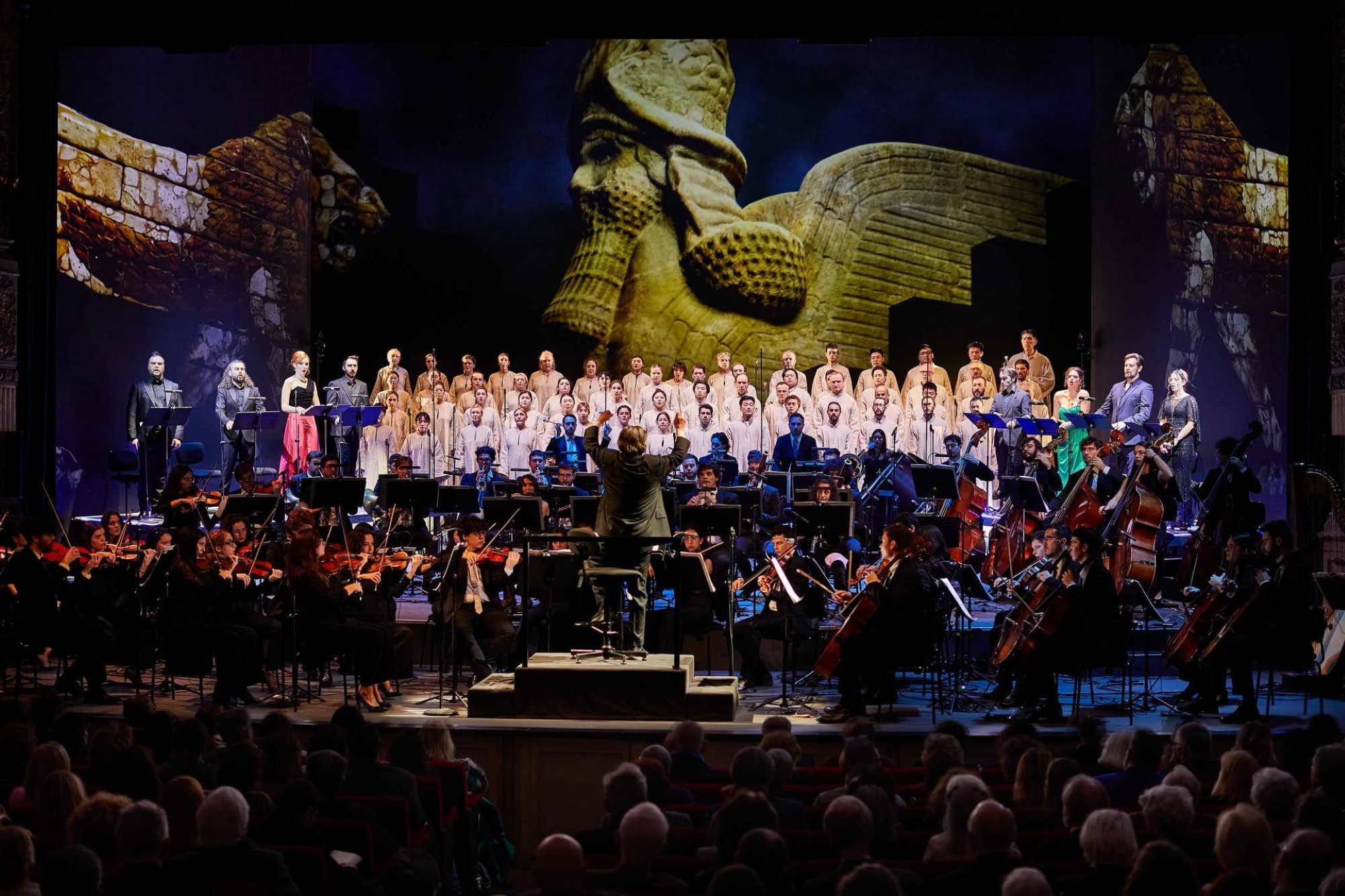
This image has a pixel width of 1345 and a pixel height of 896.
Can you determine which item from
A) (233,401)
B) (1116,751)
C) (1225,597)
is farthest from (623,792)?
(233,401)

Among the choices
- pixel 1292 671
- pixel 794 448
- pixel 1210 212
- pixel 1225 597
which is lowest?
pixel 1292 671

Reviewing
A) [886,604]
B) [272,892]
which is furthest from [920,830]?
[886,604]

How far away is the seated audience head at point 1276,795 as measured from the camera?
559 centimetres

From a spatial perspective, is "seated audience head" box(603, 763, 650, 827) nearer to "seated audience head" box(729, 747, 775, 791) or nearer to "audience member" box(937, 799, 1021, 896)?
"seated audience head" box(729, 747, 775, 791)

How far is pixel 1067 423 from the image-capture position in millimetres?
18562

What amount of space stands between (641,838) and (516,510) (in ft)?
21.5

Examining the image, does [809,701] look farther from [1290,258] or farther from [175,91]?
[175,91]

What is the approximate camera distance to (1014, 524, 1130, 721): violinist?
10047mm

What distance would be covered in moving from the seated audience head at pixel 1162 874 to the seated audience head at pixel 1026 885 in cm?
38

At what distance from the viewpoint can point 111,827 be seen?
520 cm

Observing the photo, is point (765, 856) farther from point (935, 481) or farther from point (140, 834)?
point (935, 481)

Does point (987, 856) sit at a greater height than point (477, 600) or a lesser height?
lesser

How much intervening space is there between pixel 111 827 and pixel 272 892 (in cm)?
70

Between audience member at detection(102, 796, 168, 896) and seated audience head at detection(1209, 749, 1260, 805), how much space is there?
14.3 ft
